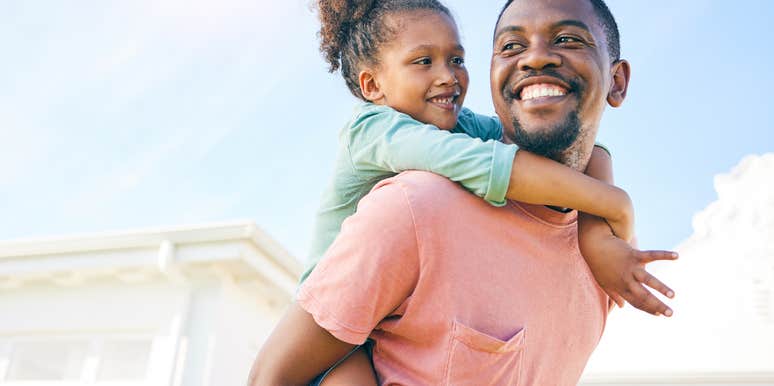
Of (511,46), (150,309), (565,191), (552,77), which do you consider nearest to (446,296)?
(565,191)

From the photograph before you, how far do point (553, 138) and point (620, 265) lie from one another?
0.36m

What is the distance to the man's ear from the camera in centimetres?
225

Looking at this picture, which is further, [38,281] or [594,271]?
[38,281]

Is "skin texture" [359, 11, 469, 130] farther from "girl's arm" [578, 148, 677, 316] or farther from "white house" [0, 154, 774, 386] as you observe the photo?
"white house" [0, 154, 774, 386]

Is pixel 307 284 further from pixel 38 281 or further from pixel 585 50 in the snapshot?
pixel 38 281

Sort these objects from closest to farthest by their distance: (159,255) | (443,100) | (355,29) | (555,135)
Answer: (555,135)
(443,100)
(355,29)
(159,255)

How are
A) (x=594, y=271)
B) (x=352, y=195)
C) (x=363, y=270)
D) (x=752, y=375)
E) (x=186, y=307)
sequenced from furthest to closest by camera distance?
(x=752, y=375) < (x=186, y=307) < (x=352, y=195) < (x=594, y=271) < (x=363, y=270)

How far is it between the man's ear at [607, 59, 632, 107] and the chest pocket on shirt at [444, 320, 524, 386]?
0.97m

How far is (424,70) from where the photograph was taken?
2605 millimetres

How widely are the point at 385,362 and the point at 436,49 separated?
52.4 inches

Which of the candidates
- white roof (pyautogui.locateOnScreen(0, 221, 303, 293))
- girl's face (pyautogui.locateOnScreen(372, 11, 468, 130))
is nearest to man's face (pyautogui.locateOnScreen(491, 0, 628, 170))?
girl's face (pyautogui.locateOnScreen(372, 11, 468, 130))

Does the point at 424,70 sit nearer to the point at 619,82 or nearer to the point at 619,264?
the point at 619,82

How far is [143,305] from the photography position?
24.1 feet

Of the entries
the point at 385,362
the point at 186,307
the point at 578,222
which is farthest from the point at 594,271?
the point at 186,307
